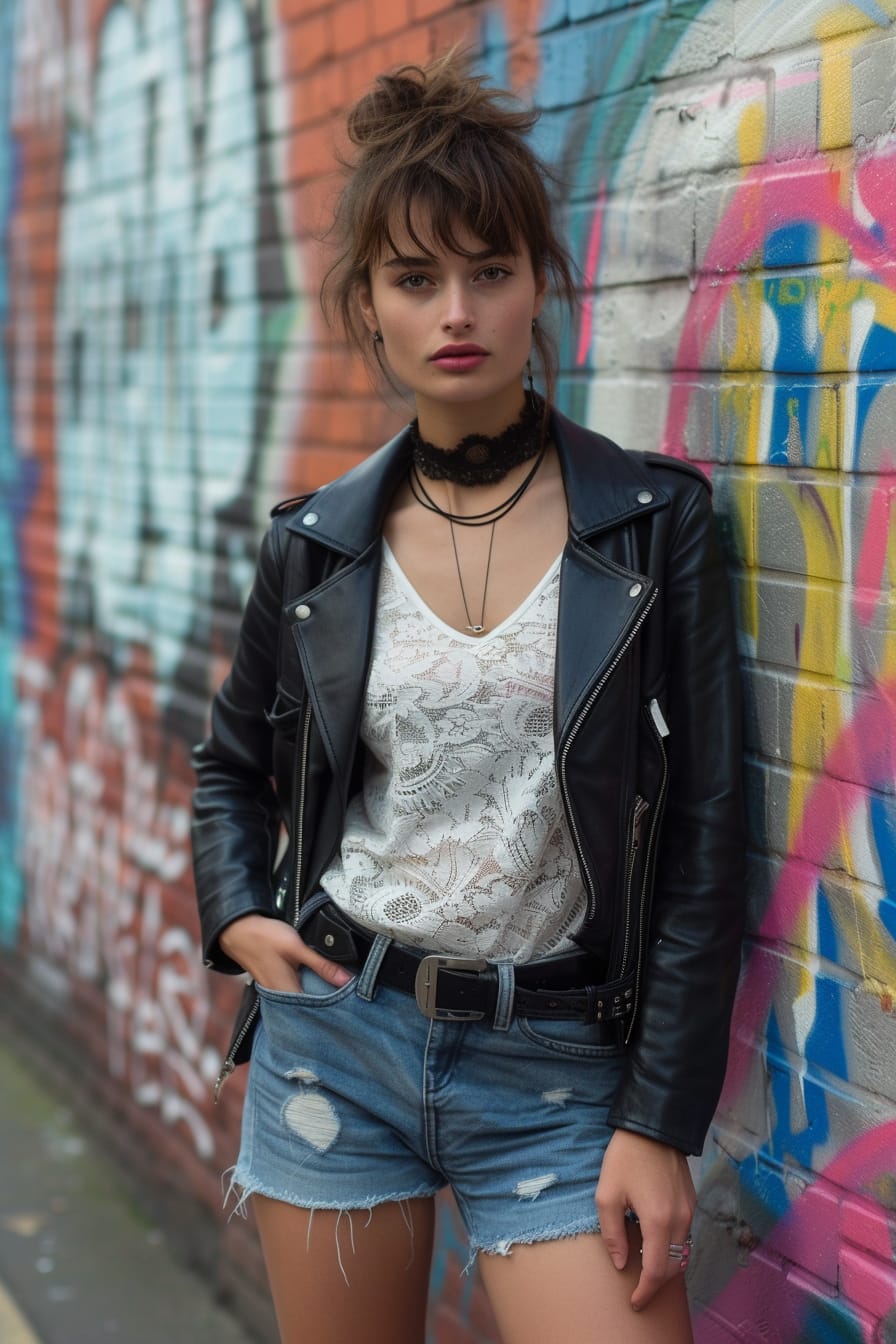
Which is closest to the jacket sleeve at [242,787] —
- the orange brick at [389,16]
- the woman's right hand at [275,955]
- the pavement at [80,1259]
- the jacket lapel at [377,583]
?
the woman's right hand at [275,955]

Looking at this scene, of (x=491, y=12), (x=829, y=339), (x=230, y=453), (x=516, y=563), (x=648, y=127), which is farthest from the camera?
(x=230, y=453)

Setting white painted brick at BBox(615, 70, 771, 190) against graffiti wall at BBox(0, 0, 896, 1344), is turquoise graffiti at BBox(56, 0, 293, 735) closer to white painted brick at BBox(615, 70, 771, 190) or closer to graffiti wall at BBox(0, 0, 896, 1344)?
graffiti wall at BBox(0, 0, 896, 1344)

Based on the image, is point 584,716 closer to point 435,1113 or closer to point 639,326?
point 435,1113

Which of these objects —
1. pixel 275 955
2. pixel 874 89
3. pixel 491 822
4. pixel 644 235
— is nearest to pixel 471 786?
pixel 491 822

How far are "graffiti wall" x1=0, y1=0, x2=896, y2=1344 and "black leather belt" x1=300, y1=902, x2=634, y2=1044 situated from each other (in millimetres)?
248

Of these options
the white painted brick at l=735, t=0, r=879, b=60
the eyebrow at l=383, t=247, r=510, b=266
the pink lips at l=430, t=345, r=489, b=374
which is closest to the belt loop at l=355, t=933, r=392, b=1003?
the pink lips at l=430, t=345, r=489, b=374

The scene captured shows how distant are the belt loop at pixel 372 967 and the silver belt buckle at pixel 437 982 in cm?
9

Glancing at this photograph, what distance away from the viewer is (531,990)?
200 cm

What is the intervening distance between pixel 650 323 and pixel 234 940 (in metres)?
1.11

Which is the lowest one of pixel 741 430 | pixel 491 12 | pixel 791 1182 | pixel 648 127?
pixel 791 1182

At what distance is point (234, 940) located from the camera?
91.7 inches

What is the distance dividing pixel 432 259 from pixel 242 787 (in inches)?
35.9

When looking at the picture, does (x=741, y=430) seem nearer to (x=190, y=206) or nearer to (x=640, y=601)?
(x=640, y=601)

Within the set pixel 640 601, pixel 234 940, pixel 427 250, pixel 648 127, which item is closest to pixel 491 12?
pixel 648 127
